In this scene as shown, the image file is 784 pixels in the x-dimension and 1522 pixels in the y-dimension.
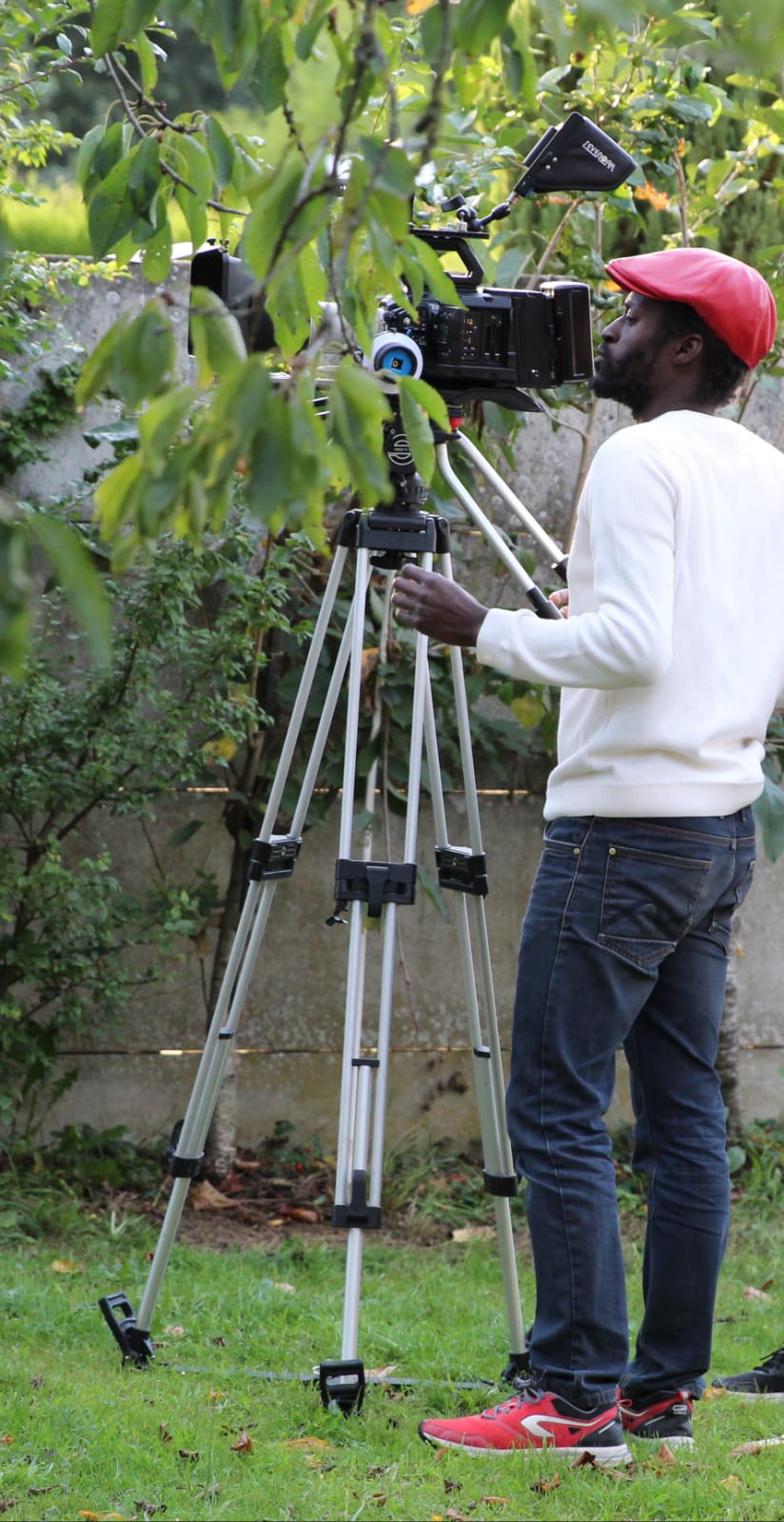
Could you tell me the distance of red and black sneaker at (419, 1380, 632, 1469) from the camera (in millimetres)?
2086

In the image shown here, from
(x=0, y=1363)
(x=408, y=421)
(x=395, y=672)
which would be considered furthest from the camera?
(x=395, y=672)

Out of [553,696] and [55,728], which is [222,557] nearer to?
[55,728]

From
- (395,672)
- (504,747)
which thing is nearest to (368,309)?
(395,672)

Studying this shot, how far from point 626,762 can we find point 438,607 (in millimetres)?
346

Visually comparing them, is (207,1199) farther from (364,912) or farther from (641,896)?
(641,896)

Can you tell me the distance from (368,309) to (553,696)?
7.53 feet

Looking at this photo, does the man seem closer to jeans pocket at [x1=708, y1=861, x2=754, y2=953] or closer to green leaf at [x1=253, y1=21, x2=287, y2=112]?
jeans pocket at [x1=708, y1=861, x2=754, y2=953]

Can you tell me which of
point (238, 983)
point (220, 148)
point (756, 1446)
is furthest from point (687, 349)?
point (756, 1446)

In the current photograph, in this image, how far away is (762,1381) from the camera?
253 cm

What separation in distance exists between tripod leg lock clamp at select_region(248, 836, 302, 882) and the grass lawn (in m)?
0.83

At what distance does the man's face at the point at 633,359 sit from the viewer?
7.08 ft

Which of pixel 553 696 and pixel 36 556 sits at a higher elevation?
pixel 36 556

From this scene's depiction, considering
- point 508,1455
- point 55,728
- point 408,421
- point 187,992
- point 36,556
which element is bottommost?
point 187,992

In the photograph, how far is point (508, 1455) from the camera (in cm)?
212
